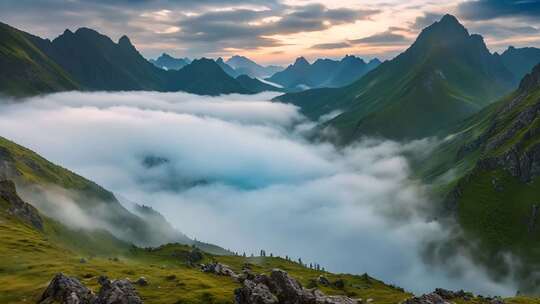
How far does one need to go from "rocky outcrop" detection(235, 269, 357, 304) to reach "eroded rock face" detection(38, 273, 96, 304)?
31429 millimetres

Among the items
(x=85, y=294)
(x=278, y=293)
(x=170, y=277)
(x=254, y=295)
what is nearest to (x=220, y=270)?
(x=170, y=277)

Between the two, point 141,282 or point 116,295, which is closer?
point 116,295

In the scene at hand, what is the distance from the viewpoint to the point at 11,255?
6895 inches

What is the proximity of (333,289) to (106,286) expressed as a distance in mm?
109385

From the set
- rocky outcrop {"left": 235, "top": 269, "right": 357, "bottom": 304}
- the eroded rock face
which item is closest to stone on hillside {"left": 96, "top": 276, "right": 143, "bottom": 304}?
the eroded rock face

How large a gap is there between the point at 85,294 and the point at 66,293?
4125mm

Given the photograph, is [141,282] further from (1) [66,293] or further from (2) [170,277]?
(1) [66,293]

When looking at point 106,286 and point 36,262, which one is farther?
point 36,262

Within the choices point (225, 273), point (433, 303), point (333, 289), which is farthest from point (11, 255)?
point (433, 303)

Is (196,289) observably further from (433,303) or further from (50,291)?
(433,303)

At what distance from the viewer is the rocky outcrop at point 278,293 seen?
99.6 meters

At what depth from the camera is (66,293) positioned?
105m

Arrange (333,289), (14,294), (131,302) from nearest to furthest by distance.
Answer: (131,302) → (14,294) → (333,289)

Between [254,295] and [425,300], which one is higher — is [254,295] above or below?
below
